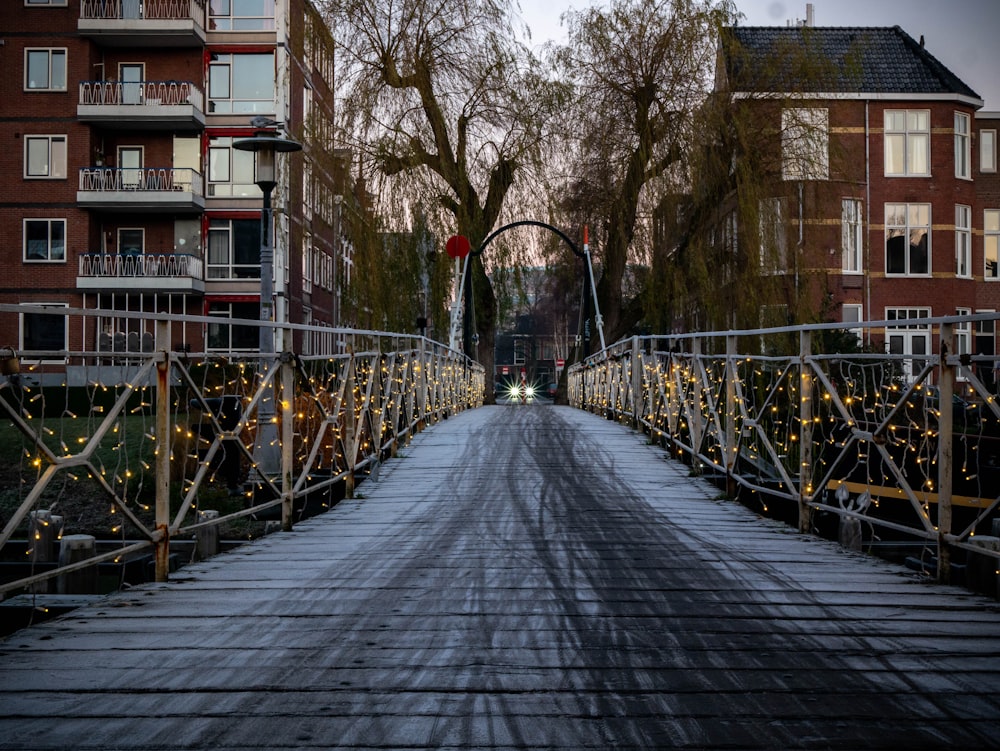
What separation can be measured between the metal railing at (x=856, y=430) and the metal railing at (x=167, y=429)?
314 centimetres

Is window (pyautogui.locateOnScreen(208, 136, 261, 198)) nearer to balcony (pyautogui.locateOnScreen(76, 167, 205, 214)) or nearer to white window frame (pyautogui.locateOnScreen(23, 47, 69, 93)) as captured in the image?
balcony (pyautogui.locateOnScreen(76, 167, 205, 214))

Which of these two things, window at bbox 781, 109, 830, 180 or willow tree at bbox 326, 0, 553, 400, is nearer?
window at bbox 781, 109, 830, 180

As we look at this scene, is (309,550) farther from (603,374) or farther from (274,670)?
(603,374)

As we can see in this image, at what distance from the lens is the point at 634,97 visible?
883 inches

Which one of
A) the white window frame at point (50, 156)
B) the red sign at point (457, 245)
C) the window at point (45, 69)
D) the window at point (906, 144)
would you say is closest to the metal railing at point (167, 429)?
the red sign at point (457, 245)

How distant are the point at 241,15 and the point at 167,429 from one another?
2955 centimetres

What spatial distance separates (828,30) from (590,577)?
29899 millimetres

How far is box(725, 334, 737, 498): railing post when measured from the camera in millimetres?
8234

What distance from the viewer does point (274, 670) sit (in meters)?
3.48

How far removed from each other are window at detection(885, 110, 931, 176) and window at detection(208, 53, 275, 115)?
62.6 ft

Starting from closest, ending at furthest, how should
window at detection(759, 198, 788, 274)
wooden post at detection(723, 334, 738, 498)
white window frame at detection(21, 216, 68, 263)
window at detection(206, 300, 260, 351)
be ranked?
wooden post at detection(723, 334, 738, 498)
window at detection(759, 198, 788, 274)
white window frame at detection(21, 216, 68, 263)
window at detection(206, 300, 260, 351)

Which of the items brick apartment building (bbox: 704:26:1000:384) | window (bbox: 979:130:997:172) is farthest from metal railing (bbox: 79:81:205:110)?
window (bbox: 979:130:997:172)

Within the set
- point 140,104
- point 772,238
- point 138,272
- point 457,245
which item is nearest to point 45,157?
point 140,104

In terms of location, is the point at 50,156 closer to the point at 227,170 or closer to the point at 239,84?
the point at 227,170
